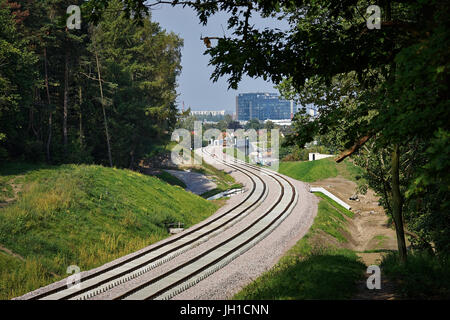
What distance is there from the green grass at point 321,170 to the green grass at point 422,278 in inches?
1615

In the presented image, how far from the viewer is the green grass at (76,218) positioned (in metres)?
16.4

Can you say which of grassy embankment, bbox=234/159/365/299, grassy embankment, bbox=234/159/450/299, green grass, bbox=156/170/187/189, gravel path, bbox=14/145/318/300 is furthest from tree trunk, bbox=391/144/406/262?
green grass, bbox=156/170/187/189

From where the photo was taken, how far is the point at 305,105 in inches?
655

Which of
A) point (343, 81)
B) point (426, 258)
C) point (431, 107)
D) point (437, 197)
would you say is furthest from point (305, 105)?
point (431, 107)

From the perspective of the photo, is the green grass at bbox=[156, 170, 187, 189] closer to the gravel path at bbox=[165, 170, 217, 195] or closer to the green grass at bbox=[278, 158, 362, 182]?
the gravel path at bbox=[165, 170, 217, 195]

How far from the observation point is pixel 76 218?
2153 centimetres

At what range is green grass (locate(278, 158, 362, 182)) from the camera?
5234cm

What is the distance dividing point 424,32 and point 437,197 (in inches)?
349

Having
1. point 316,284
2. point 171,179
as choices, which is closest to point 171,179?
point 171,179

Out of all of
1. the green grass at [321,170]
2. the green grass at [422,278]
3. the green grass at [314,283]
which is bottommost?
the green grass at [321,170]

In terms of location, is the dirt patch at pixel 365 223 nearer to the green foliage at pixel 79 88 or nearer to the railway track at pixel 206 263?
the railway track at pixel 206 263

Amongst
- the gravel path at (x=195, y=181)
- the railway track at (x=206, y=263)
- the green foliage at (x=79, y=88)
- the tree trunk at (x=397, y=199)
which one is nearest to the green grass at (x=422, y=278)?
the tree trunk at (x=397, y=199)
